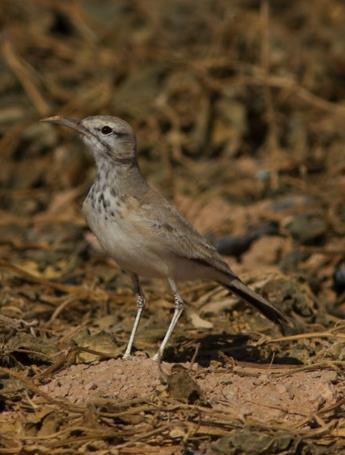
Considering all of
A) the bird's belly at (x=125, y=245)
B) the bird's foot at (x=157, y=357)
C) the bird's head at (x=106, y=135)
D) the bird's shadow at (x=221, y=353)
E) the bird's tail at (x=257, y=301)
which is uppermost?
the bird's head at (x=106, y=135)

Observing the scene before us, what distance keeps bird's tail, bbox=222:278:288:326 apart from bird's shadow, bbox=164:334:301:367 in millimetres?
234

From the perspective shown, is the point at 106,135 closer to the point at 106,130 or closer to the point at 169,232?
the point at 106,130

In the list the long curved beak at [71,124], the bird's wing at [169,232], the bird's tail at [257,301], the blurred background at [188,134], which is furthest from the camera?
the blurred background at [188,134]

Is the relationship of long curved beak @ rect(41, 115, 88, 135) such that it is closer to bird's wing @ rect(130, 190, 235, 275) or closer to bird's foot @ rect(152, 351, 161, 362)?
bird's wing @ rect(130, 190, 235, 275)

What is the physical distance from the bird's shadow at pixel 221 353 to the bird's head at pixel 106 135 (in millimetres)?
1234

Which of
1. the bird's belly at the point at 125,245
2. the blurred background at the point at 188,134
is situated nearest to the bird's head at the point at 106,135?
the bird's belly at the point at 125,245

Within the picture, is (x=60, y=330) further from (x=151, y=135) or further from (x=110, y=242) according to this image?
(x=151, y=135)

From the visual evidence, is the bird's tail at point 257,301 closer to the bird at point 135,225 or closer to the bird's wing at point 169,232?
the bird at point 135,225

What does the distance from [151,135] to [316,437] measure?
20.2 feet

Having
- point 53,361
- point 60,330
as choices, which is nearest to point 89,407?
point 53,361

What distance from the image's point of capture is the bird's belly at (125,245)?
19.7 feet

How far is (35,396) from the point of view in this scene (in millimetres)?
5609

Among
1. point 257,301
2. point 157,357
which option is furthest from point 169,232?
point 257,301

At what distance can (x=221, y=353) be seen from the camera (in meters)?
6.38
